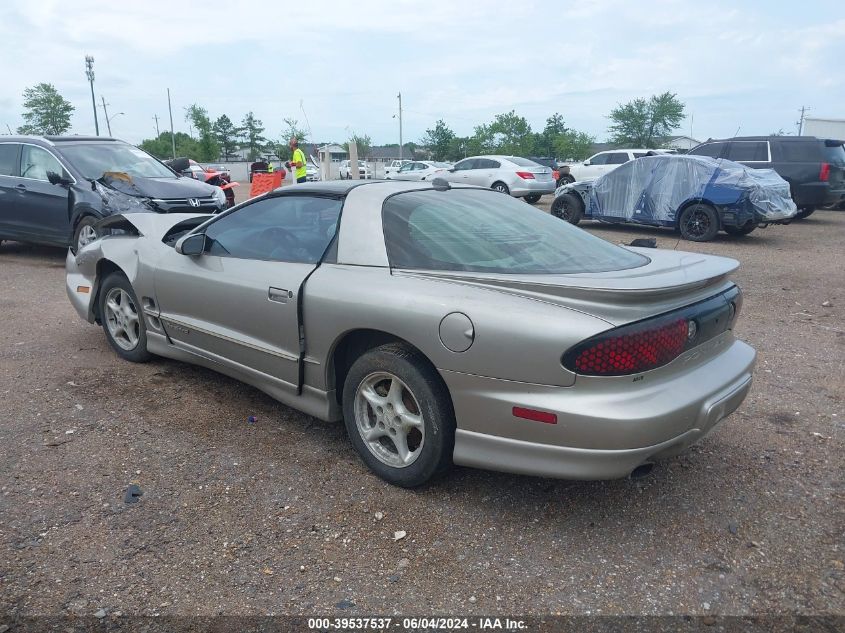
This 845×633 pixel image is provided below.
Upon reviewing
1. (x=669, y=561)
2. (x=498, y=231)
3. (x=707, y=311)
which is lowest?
(x=669, y=561)

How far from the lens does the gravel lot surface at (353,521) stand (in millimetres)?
2400

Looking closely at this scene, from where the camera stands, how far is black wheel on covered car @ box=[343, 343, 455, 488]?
112 inches

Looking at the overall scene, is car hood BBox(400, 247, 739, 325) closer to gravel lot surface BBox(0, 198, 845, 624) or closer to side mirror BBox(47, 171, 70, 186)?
gravel lot surface BBox(0, 198, 845, 624)

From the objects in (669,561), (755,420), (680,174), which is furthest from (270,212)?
(680,174)

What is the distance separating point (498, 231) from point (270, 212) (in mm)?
1416

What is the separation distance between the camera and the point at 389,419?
3.06 meters

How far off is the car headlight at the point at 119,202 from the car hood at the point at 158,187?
92 mm

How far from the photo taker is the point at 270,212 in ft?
12.8

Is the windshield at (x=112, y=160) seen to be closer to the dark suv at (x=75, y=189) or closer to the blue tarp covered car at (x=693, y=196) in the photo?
the dark suv at (x=75, y=189)

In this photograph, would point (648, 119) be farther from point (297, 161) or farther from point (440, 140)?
point (297, 161)

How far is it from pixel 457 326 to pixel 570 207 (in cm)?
1104

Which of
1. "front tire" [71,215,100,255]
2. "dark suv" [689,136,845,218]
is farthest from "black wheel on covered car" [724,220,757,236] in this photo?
"front tire" [71,215,100,255]

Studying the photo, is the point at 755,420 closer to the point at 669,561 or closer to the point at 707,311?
the point at 707,311

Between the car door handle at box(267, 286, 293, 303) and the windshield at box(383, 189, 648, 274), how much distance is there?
1.98 feet
